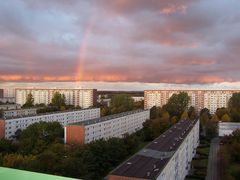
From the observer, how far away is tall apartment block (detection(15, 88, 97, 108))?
43094 mm

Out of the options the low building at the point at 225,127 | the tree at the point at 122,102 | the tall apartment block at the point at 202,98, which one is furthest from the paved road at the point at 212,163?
the tall apartment block at the point at 202,98

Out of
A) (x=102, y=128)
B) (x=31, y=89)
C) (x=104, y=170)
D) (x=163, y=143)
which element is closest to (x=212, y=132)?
(x=102, y=128)

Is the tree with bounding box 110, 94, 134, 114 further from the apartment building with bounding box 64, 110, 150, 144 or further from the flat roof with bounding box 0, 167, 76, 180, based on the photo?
the flat roof with bounding box 0, 167, 76, 180

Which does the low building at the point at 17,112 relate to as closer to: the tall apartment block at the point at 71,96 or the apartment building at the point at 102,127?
the apartment building at the point at 102,127

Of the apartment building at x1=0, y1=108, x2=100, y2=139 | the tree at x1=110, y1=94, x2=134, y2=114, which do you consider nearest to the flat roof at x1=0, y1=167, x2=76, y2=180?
the apartment building at x1=0, y1=108, x2=100, y2=139

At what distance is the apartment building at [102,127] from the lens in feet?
50.7

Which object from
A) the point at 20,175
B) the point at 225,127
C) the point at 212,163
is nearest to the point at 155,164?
the point at 212,163

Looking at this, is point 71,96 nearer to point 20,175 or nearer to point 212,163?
point 212,163

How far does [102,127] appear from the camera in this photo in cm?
1794

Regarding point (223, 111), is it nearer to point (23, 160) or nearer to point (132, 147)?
point (132, 147)

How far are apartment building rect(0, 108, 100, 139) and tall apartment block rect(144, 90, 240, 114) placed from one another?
13.3 meters

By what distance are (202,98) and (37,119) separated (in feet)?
80.9

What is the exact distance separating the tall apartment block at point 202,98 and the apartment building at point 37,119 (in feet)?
Answer: 43.8

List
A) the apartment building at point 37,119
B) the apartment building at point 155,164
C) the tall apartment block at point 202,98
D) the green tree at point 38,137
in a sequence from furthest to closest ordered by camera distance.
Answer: the tall apartment block at point 202,98 < the apartment building at point 37,119 < the green tree at point 38,137 < the apartment building at point 155,164
